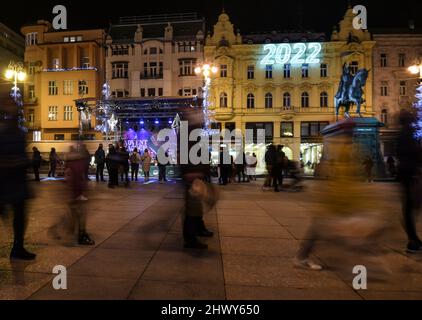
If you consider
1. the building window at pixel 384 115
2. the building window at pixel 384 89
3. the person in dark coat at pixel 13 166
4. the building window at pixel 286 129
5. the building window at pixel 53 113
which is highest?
the building window at pixel 384 89

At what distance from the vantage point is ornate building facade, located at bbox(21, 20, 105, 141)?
46969mm

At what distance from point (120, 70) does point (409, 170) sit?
1835 inches

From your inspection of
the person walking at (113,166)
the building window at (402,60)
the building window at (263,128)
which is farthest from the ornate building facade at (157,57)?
the person walking at (113,166)

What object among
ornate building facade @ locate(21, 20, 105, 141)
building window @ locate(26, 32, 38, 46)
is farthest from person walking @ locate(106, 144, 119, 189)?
building window @ locate(26, 32, 38, 46)

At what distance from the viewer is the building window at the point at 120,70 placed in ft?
158

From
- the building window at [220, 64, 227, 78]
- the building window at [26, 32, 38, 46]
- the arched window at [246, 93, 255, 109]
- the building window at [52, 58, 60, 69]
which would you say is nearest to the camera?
the building window at [220, 64, 227, 78]

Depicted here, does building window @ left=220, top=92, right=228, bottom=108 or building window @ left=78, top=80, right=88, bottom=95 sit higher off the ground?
building window @ left=78, top=80, right=88, bottom=95

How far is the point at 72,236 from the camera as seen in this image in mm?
6289

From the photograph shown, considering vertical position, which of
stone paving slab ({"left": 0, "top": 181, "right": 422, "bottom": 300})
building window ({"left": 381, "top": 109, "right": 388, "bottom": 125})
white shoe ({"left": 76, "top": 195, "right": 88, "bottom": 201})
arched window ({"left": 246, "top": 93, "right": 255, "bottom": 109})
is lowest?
stone paving slab ({"left": 0, "top": 181, "right": 422, "bottom": 300})

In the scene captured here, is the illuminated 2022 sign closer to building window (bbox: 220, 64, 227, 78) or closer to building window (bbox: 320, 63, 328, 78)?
building window (bbox: 320, 63, 328, 78)

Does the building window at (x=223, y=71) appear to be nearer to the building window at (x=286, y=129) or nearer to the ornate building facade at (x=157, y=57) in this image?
the ornate building facade at (x=157, y=57)

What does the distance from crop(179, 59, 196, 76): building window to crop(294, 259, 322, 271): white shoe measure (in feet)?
143

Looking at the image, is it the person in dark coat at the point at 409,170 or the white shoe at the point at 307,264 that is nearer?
the white shoe at the point at 307,264
